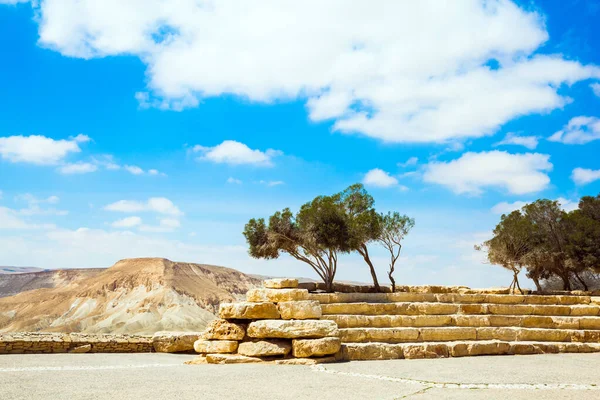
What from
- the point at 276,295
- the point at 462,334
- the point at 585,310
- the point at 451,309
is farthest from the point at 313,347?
the point at 585,310

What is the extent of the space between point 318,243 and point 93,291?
43.7 meters

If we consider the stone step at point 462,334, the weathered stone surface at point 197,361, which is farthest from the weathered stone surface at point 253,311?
the stone step at point 462,334

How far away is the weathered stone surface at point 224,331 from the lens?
1195cm

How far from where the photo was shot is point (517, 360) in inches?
460

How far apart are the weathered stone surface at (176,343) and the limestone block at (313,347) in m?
4.21

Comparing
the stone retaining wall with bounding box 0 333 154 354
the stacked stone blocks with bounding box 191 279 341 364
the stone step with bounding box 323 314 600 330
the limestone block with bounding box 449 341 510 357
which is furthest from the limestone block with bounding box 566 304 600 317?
the stone retaining wall with bounding box 0 333 154 354

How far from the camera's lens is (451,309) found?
1473 centimetres

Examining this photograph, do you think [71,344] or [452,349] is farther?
[71,344]

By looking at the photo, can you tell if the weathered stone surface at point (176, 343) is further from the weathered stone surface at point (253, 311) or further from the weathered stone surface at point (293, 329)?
the weathered stone surface at point (293, 329)

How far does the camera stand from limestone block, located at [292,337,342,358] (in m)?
11.0

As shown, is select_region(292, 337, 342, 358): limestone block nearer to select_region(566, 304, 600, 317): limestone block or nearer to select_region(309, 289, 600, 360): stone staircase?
select_region(309, 289, 600, 360): stone staircase

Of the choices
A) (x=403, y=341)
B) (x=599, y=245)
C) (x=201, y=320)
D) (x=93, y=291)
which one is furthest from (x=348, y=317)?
(x=93, y=291)

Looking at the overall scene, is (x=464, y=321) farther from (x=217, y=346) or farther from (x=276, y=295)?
(x=217, y=346)

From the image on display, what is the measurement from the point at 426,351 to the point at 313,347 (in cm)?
313
